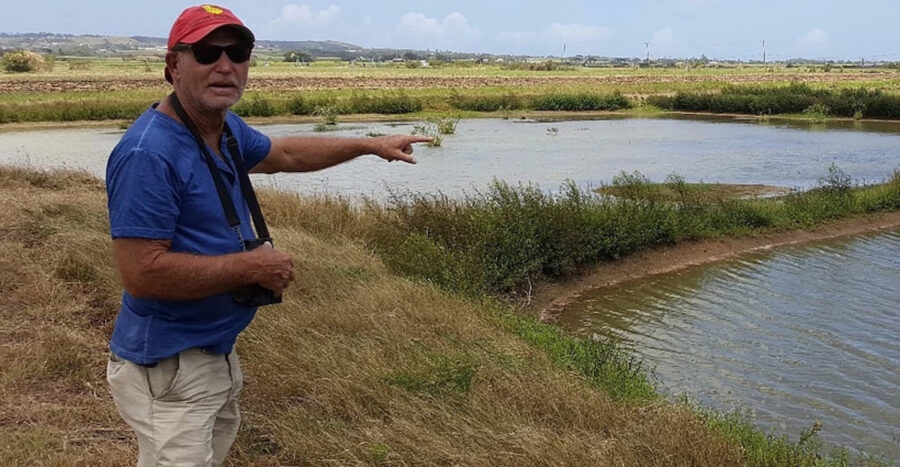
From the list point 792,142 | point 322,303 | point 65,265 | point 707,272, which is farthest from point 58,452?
point 792,142

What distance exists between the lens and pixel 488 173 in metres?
22.9

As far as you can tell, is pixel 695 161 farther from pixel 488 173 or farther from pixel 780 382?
pixel 780 382

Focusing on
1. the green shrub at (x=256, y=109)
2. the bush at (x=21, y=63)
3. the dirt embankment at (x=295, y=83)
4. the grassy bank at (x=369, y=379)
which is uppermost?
the bush at (x=21, y=63)

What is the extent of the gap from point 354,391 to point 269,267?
2330mm

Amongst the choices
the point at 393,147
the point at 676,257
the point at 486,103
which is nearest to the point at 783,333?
the point at 676,257

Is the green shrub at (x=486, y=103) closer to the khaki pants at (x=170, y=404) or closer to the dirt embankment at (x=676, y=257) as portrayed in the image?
the dirt embankment at (x=676, y=257)

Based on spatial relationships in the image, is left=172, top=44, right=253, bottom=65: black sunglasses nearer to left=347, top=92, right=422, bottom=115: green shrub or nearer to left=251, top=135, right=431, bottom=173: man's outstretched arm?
left=251, top=135, right=431, bottom=173: man's outstretched arm

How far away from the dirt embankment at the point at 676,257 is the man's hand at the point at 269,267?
8.33 meters

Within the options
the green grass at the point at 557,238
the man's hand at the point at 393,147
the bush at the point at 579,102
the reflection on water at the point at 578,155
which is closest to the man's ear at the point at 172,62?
the man's hand at the point at 393,147

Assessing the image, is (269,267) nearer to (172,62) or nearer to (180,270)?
(180,270)

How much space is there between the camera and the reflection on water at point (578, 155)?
2175cm

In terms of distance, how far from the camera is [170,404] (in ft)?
7.84

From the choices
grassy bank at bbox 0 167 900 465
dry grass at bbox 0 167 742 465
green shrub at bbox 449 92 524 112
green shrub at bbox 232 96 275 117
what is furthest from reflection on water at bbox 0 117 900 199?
dry grass at bbox 0 167 742 465

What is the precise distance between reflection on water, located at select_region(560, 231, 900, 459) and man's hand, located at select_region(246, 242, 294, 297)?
18.1ft
